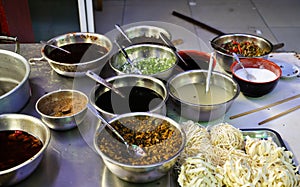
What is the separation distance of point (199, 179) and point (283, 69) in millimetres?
1015

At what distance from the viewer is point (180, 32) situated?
387cm

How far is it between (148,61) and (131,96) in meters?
0.35

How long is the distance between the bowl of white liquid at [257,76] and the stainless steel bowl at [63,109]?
2.45 ft

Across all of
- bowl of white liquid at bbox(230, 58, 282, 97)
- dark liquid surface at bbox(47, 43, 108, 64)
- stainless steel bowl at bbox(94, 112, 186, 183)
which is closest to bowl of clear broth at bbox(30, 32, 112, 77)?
dark liquid surface at bbox(47, 43, 108, 64)

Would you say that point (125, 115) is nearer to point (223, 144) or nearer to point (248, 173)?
point (223, 144)

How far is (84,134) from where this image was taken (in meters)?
1.43

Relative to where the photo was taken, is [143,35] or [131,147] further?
[143,35]

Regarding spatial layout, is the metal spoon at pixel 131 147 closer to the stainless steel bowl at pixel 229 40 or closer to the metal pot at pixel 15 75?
the metal pot at pixel 15 75

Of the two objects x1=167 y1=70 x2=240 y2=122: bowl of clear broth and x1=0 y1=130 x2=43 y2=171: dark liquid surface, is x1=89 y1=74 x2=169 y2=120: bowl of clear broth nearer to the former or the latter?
x1=167 y1=70 x2=240 y2=122: bowl of clear broth

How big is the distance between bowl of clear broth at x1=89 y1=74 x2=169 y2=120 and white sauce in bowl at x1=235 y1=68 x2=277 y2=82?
44 centimetres

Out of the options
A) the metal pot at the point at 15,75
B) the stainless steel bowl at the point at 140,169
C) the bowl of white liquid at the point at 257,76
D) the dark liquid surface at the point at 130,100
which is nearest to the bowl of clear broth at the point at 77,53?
the metal pot at the point at 15,75

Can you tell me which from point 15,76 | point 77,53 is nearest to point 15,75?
point 15,76

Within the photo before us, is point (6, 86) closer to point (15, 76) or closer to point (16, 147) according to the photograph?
point (15, 76)

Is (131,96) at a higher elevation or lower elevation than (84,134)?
higher
